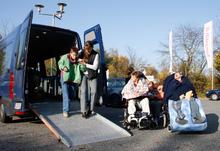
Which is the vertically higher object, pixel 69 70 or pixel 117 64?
pixel 117 64

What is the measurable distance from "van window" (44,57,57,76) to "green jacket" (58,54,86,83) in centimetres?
292

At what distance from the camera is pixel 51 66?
12812mm

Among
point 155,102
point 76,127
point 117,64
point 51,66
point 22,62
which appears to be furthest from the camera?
point 117,64

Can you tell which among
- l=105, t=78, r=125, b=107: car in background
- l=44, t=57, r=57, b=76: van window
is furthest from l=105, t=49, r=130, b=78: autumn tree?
l=44, t=57, r=57, b=76: van window

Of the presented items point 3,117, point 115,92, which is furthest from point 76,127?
point 115,92

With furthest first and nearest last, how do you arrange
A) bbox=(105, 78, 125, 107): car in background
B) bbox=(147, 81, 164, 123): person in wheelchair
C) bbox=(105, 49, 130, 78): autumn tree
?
bbox=(105, 49, 130, 78): autumn tree < bbox=(105, 78, 125, 107): car in background < bbox=(147, 81, 164, 123): person in wheelchair

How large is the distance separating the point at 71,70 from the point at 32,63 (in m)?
3.89

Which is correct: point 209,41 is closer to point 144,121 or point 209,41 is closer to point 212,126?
point 212,126

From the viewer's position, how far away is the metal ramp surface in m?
7.38

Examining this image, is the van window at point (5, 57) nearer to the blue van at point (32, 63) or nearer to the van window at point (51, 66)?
the blue van at point (32, 63)

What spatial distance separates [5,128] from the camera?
31.2 ft

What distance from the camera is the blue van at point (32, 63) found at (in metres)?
8.79

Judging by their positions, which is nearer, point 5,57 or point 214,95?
point 5,57

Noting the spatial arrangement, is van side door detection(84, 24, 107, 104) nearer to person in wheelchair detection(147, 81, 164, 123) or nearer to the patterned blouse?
the patterned blouse
